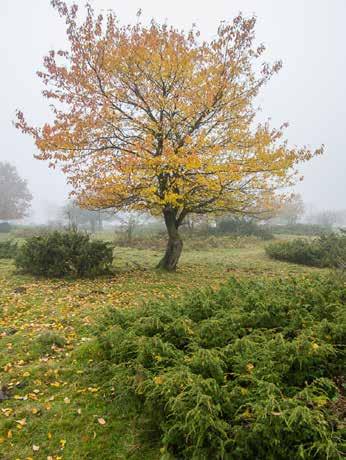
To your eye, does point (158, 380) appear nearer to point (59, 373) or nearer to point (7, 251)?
point (59, 373)

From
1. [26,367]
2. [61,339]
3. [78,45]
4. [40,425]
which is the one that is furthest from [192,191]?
[40,425]

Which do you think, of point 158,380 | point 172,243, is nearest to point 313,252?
point 172,243

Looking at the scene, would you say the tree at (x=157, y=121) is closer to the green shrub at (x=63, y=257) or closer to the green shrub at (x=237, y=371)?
the green shrub at (x=63, y=257)

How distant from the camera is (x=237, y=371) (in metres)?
3.42

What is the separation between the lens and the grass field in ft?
11.3

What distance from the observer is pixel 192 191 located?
10625mm

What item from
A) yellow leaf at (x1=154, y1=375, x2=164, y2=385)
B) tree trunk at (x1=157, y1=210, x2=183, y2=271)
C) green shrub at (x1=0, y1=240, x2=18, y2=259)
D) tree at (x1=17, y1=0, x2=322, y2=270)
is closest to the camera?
yellow leaf at (x1=154, y1=375, x2=164, y2=385)

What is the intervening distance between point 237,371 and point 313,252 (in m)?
13.5

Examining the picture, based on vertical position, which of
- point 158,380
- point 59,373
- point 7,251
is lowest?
point 59,373

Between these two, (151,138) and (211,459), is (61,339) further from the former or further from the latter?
(151,138)

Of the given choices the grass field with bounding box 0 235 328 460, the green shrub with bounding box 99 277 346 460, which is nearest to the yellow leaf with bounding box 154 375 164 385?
the green shrub with bounding box 99 277 346 460

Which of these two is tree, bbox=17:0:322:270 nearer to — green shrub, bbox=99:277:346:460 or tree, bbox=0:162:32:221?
green shrub, bbox=99:277:346:460

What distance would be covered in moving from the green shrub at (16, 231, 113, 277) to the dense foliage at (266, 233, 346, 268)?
350 inches

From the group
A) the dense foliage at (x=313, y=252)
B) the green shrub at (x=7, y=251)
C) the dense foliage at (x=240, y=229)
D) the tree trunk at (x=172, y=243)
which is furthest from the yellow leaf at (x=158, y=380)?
the dense foliage at (x=240, y=229)
